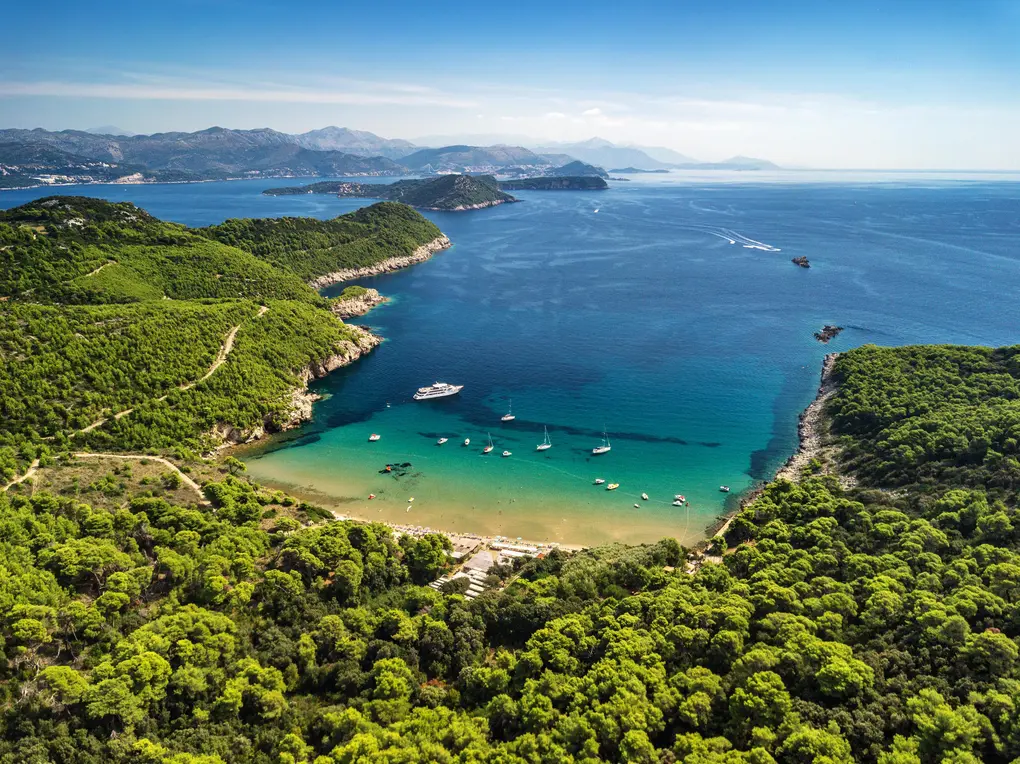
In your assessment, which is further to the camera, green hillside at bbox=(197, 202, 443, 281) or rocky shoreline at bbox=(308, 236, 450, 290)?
rocky shoreline at bbox=(308, 236, 450, 290)

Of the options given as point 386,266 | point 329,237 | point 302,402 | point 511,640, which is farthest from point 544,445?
point 329,237

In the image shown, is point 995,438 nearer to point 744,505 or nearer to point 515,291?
point 744,505

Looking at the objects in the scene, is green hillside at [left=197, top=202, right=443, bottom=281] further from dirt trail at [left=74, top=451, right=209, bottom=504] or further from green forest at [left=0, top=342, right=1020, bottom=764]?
green forest at [left=0, top=342, right=1020, bottom=764]

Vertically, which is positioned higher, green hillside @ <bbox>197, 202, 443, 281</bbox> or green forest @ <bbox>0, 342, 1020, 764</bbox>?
green hillside @ <bbox>197, 202, 443, 281</bbox>

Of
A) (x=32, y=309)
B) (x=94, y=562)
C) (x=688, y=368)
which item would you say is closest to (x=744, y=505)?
(x=688, y=368)

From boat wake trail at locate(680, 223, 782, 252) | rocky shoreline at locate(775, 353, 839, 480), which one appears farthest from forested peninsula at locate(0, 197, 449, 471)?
boat wake trail at locate(680, 223, 782, 252)

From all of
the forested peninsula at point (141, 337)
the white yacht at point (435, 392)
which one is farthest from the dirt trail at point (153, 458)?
the white yacht at point (435, 392)
